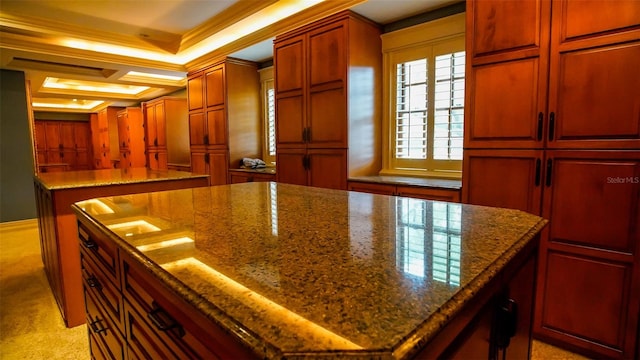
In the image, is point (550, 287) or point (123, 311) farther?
point (550, 287)

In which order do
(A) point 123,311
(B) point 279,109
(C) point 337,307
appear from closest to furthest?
1. (C) point 337,307
2. (A) point 123,311
3. (B) point 279,109

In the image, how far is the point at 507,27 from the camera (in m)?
2.04

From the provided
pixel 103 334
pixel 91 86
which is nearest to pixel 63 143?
pixel 91 86

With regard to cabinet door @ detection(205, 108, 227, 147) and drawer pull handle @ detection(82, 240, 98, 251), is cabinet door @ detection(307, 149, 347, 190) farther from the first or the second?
drawer pull handle @ detection(82, 240, 98, 251)

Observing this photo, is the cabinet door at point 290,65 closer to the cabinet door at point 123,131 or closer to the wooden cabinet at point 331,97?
the wooden cabinet at point 331,97

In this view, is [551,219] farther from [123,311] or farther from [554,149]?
[123,311]

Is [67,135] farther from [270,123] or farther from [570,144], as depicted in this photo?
[570,144]

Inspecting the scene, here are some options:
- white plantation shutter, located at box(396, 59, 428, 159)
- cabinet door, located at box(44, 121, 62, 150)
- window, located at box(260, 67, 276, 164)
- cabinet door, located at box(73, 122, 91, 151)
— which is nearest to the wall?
window, located at box(260, 67, 276, 164)

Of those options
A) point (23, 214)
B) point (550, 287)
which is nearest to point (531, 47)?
point (550, 287)

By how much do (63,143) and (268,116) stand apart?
8.96 metres

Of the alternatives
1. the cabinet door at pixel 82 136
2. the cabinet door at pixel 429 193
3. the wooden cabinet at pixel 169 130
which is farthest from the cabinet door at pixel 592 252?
the cabinet door at pixel 82 136

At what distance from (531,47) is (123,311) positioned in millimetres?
2386

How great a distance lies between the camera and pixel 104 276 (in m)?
1.25

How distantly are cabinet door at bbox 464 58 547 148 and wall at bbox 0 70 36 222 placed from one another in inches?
249
